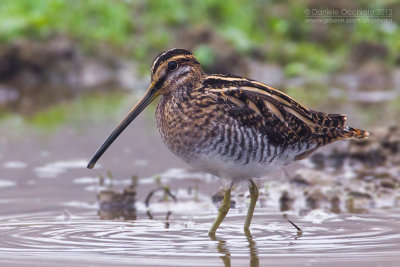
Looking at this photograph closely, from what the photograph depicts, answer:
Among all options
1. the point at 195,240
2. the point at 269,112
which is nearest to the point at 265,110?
the point at 269,112

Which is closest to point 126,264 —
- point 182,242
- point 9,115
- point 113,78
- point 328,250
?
point 182,242

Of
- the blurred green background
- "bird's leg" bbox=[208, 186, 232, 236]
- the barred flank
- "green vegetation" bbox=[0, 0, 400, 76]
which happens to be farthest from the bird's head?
"green vegetation" bbox=[0, 0, 400, 76]

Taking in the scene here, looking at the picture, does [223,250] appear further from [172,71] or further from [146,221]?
[172,71]

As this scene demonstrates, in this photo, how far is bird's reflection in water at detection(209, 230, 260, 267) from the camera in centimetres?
495

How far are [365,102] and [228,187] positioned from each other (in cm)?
613

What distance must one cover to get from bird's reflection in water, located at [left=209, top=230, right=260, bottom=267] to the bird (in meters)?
0.18

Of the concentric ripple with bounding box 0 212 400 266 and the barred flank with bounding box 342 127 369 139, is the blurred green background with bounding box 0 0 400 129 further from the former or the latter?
the concentric ripple with bounding box 0 212 400 266

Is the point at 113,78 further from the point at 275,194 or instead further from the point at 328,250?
the point at 328,250

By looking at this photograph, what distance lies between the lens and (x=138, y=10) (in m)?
→ 15.4

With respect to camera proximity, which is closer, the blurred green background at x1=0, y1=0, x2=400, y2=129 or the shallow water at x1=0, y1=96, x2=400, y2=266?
the shallow water at x1=0, y1=96, x2=400, y2=266

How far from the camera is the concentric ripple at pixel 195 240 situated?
505cm

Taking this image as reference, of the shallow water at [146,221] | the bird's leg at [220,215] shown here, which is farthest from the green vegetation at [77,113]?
the bird's leg at [220,215]

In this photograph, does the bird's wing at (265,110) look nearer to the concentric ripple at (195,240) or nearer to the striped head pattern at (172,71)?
the striped head pattern at (172,71)

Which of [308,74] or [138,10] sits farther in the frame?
[138,10]
